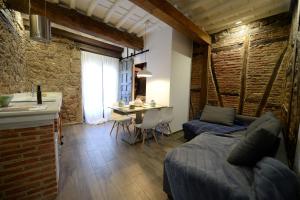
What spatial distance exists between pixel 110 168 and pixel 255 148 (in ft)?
6.23

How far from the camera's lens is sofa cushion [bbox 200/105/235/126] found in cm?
305

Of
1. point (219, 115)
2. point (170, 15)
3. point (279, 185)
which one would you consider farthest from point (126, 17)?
point (279, 185)

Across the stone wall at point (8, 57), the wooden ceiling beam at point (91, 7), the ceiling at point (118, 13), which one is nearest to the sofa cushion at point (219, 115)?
the ceiling at point (118, 13)

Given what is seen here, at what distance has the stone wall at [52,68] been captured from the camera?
3.05m

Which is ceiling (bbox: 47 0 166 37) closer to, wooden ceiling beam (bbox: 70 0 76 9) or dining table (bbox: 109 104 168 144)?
wooden ceiling beam (bbox: 70 0 76 9)

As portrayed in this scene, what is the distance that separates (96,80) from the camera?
485 cm

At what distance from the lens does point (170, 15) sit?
2418 mm

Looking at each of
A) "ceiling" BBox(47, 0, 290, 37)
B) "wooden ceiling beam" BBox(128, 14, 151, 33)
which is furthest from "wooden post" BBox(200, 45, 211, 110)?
"wooden ceiling beam" BBox(128, 14, 151, 33)

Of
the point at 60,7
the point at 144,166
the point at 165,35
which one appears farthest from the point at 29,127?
the point at 165,35

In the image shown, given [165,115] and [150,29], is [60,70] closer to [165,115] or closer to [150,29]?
[150,29]

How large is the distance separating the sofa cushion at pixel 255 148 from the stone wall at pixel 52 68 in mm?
3544

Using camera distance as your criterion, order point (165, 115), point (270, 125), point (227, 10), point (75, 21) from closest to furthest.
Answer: point (270, 125) < point (227, 10) < point (75, 21) < point (165, 115)

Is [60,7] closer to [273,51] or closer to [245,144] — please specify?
[245,144]

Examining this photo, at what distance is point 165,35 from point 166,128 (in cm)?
237
